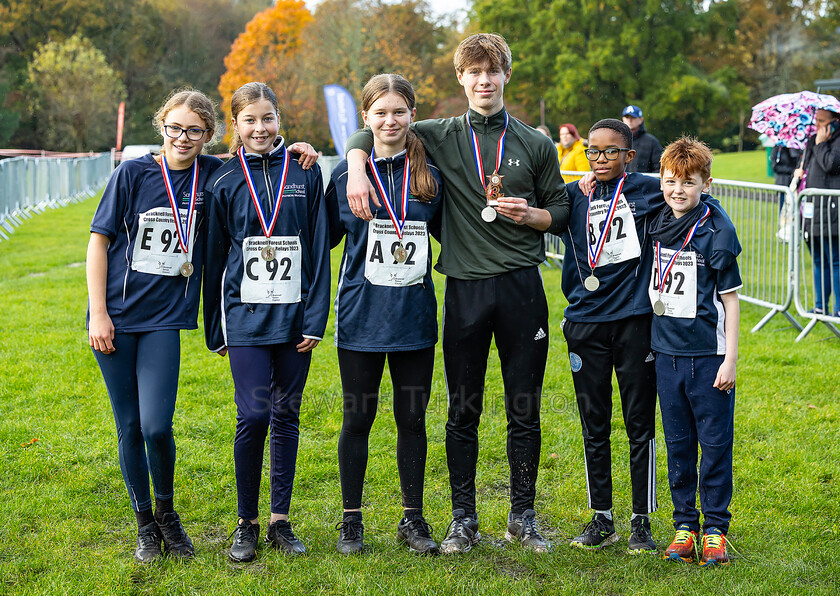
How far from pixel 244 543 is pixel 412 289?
1.39 meters

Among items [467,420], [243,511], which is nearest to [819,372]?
[467,420]

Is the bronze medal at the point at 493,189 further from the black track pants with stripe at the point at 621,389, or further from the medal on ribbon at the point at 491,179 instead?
the black track pants with stripe at the point at 621,389

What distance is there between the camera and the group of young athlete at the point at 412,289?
3672 millimetres

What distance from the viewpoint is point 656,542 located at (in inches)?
159

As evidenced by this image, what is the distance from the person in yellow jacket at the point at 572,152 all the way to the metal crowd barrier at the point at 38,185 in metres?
10.3

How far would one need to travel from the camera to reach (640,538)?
3906 millimetres

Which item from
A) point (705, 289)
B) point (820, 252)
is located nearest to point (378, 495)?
point (705, 289)

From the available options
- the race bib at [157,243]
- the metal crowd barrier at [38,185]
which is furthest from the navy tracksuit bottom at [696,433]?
the metal crowd barrier at [38,185]

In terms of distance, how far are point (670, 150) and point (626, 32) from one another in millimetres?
42086

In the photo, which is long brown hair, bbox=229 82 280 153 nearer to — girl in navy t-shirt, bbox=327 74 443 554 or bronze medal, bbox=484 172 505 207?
girl in navy t-shirt, bbox=327 74 443 554

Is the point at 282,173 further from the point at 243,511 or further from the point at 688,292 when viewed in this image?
the point at 688,292

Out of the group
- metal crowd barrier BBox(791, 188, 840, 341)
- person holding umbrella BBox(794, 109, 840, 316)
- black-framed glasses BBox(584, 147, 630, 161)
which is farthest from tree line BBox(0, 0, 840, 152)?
black-framed glasses BBox(584, 147, 630, 161)

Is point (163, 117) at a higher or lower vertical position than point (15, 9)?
lower

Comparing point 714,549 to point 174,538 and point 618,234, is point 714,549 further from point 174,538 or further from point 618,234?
point 174,538
